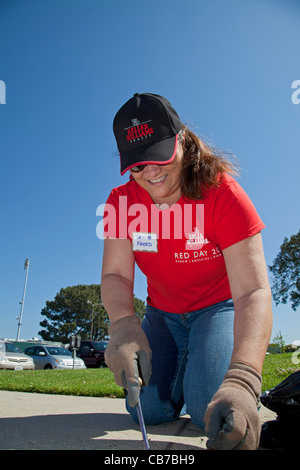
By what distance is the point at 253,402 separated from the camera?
1.14 m

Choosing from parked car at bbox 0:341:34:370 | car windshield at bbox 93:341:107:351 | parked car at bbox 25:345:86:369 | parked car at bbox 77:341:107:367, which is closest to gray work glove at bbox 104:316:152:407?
parked car at bbox 0:341:34:370

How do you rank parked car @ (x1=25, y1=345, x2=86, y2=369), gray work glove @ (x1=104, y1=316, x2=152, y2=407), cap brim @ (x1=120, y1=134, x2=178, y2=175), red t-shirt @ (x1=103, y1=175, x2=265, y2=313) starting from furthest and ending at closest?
parked car @ (x1=25, y1=345, x2=86, y2=369)
red t-shirt @ (x1=103, y1=175, x2=265, y2=313)
cap brim @ (x1=120, y1=134, x2=178, y2=175)
gray work glove @ (x1=104, y1=316, x2=152, y2=407)

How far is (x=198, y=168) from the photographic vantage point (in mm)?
1951

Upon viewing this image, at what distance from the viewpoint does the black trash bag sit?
1462mm

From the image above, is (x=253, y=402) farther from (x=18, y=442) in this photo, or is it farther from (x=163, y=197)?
(x=163, y=197)

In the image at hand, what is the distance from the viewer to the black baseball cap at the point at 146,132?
1.74 meters

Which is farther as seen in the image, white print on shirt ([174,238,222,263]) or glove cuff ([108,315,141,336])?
white print on shirt ([174,238,222,263])

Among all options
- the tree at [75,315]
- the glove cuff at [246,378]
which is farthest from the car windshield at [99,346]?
the tree at [75,315]

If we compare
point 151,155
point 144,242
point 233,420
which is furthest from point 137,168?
point 233,420

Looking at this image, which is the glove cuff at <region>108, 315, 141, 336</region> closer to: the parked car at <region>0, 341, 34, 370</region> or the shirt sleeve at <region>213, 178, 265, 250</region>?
the shirt sleeve at <region>213, 178, 265, 250</region>

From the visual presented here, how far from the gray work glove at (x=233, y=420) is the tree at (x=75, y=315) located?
48.1 metres

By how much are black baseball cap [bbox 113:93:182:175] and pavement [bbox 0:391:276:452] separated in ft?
4.27
